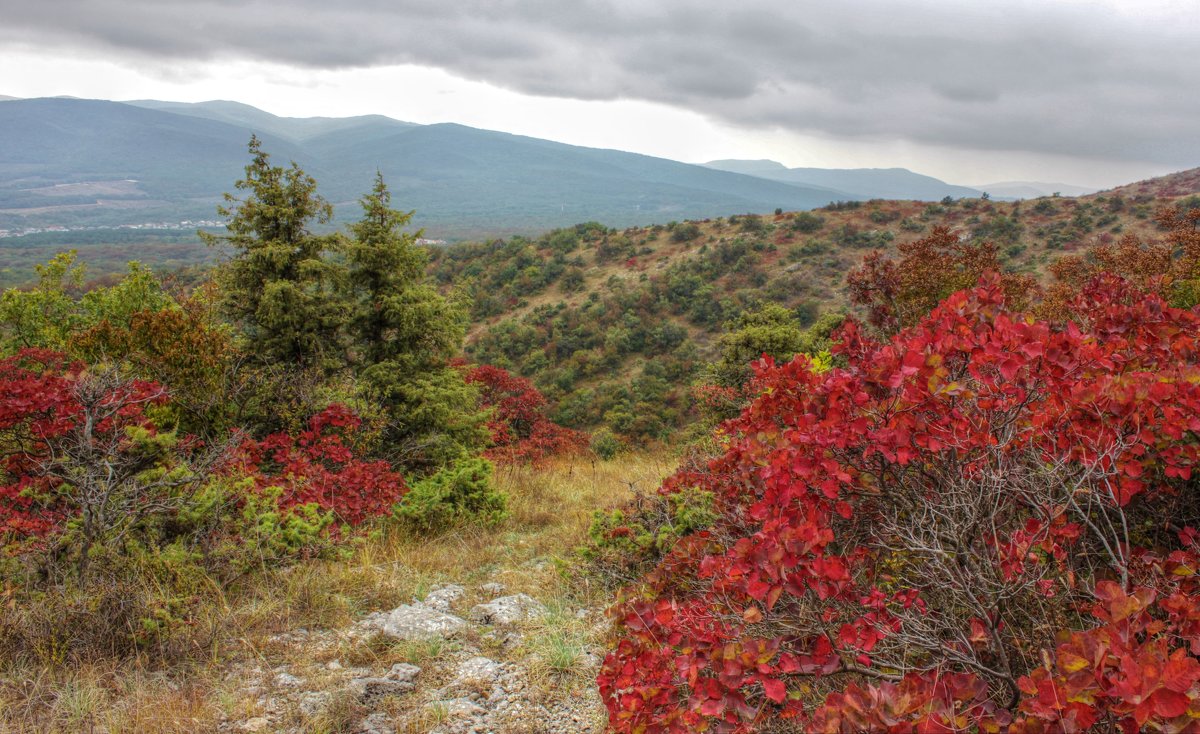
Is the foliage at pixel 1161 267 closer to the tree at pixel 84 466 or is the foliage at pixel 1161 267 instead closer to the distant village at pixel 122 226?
the tree at pixel 84 466

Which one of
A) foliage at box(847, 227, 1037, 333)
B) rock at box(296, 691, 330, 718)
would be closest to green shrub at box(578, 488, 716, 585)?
rock at box(296, 691, 330, 718)

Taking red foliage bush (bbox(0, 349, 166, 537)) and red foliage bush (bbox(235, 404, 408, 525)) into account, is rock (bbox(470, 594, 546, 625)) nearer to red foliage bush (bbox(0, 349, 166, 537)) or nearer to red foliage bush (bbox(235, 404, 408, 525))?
red foliage bush (bbox(235, 404, 408, 525))

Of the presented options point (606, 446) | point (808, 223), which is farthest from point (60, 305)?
point (808, 223)

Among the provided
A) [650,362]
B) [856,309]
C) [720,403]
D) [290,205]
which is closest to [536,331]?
[650,362]

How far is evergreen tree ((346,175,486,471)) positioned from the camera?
8.49 metres

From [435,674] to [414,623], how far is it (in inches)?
23.1

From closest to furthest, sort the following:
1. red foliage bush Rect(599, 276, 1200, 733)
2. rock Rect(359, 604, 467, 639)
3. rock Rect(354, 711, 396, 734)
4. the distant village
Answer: red foliage bush Rect(599, 276, 1200, 733), rock Rect(354, 711, 396, 734), rock Rect(359, 604, 467, 639), the distant village

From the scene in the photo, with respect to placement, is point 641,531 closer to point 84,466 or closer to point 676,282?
point 84,466

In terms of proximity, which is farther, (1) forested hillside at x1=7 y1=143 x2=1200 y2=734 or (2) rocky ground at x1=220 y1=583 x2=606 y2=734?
(2) rocky ground at x1=220 y1=583 x2=606 y2=734

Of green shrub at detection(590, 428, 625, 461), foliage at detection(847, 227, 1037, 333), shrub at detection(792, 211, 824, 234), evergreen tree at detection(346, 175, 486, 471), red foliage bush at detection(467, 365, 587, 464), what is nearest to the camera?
evergreen tree at detection(346, 175, 486, 471)

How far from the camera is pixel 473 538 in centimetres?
540

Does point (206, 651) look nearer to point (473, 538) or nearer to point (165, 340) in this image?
point (473, 538)

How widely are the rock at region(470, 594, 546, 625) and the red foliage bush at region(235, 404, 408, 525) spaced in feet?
6.10

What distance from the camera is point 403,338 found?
28.9 ft
